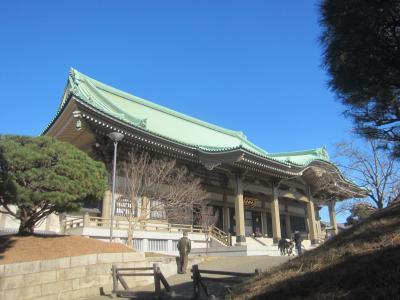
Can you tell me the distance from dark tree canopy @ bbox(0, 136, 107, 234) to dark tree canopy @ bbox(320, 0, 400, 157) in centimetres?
854

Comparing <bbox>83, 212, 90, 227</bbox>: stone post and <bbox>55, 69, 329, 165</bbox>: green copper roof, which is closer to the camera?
<bbox>83, 212, 90, 227</bbox>: stone post

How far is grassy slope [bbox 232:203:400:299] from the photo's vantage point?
5352 millimetres

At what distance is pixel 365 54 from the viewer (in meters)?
6.89

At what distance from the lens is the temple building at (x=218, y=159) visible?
20.8 metres

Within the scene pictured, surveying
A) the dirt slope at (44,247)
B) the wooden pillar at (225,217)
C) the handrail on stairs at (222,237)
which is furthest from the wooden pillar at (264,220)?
the dirt slope at (44,247)

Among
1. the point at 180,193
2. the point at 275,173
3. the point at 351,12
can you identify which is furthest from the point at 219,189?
the point at 351,12

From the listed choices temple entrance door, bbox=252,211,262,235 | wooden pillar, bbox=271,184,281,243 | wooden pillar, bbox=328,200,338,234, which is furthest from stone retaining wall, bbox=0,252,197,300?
wooden pillar, bbox=328,200,338,234

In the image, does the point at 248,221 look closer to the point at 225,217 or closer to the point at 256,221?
the point at 256,221

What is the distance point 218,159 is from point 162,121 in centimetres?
775

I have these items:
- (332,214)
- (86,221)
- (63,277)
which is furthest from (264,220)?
(63,277)

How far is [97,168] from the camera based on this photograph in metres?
13.9

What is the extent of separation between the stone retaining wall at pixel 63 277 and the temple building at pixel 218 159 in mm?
8406

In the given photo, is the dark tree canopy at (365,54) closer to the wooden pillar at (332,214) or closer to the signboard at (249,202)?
the signboard at (249,202)

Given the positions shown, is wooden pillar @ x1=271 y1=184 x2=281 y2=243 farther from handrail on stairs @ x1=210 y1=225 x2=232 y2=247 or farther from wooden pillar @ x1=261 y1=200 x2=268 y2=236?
handrail on stairs @ x1=210 y1=225 x2=232 y2=247
